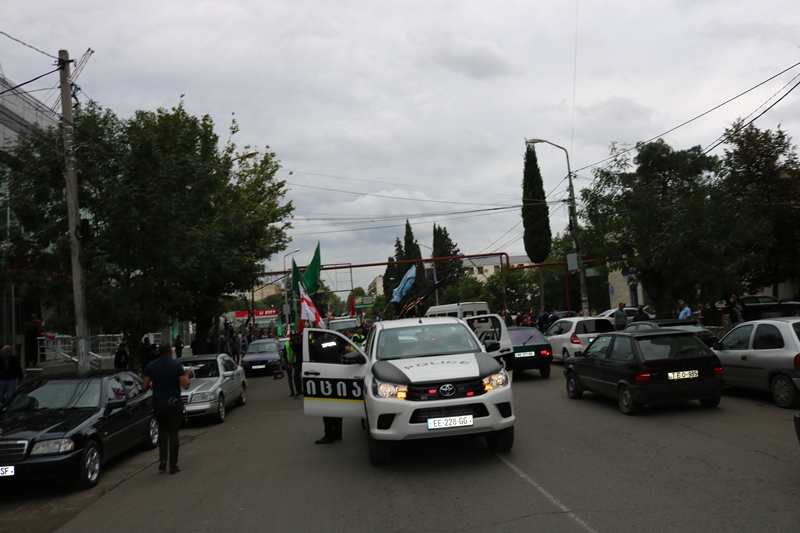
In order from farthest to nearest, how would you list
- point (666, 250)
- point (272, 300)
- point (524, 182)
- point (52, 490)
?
point (272, 300) < point (524, 182) < point (666, 250) < point (52, 490)

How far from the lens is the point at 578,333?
2077 centimetres

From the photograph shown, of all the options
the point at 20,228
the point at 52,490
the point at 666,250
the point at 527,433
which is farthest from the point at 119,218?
the point at 666,250

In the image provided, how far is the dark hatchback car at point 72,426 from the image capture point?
8.48m

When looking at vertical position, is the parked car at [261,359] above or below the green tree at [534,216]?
below

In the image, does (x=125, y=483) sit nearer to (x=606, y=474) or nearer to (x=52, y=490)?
(x=52, y=490)

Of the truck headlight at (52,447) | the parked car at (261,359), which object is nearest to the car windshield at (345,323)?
the parked car at (261,359)

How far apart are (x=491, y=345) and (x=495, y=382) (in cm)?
172

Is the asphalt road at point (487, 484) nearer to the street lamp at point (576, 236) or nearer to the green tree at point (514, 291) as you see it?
the street lamp at point (576, 236)

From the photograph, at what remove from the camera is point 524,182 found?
5544 centimetres

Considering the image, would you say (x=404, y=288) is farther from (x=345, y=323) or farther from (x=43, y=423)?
(x=43, y=423)

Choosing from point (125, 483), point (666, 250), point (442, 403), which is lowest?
point (125, 483)

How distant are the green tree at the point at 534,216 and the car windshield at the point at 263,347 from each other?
30345 mm

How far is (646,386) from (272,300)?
154m

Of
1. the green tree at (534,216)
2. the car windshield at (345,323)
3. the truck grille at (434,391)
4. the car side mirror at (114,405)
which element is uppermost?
the green tree at (534,216)
